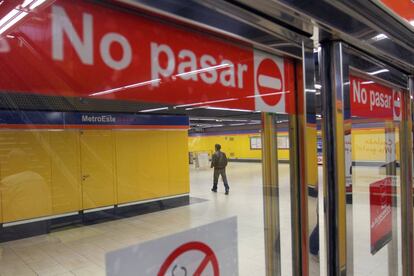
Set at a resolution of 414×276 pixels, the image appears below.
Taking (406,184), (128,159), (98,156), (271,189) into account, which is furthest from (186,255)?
(406,184)

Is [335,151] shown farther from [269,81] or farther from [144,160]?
[144,160]

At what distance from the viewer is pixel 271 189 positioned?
176cm

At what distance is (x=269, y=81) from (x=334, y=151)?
1.83 feet

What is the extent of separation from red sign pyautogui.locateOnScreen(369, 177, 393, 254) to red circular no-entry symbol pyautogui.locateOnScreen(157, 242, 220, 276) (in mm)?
1781

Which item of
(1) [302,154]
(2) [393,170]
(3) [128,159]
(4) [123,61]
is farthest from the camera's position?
(2) [393,170]

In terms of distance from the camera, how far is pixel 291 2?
1250mm

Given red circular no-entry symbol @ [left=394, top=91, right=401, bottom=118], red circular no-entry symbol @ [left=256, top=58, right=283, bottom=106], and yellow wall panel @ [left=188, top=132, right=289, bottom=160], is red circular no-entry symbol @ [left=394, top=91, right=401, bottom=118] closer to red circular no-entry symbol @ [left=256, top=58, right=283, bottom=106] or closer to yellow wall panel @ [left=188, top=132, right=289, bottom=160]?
yellow wall panel @ [left=188, top=132, right=289, bottom=160]

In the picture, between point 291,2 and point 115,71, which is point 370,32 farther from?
point 115,71

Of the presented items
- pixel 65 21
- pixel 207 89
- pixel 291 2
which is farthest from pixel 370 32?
pixel 65 21

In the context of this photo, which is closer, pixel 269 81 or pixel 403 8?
pixel 269 81

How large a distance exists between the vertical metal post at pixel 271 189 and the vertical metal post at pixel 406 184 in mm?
1581

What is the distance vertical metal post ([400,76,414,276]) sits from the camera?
274 cm

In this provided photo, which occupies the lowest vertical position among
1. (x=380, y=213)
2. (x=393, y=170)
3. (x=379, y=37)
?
(x=380, y=213)

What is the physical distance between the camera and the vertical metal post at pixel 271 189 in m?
1.73
